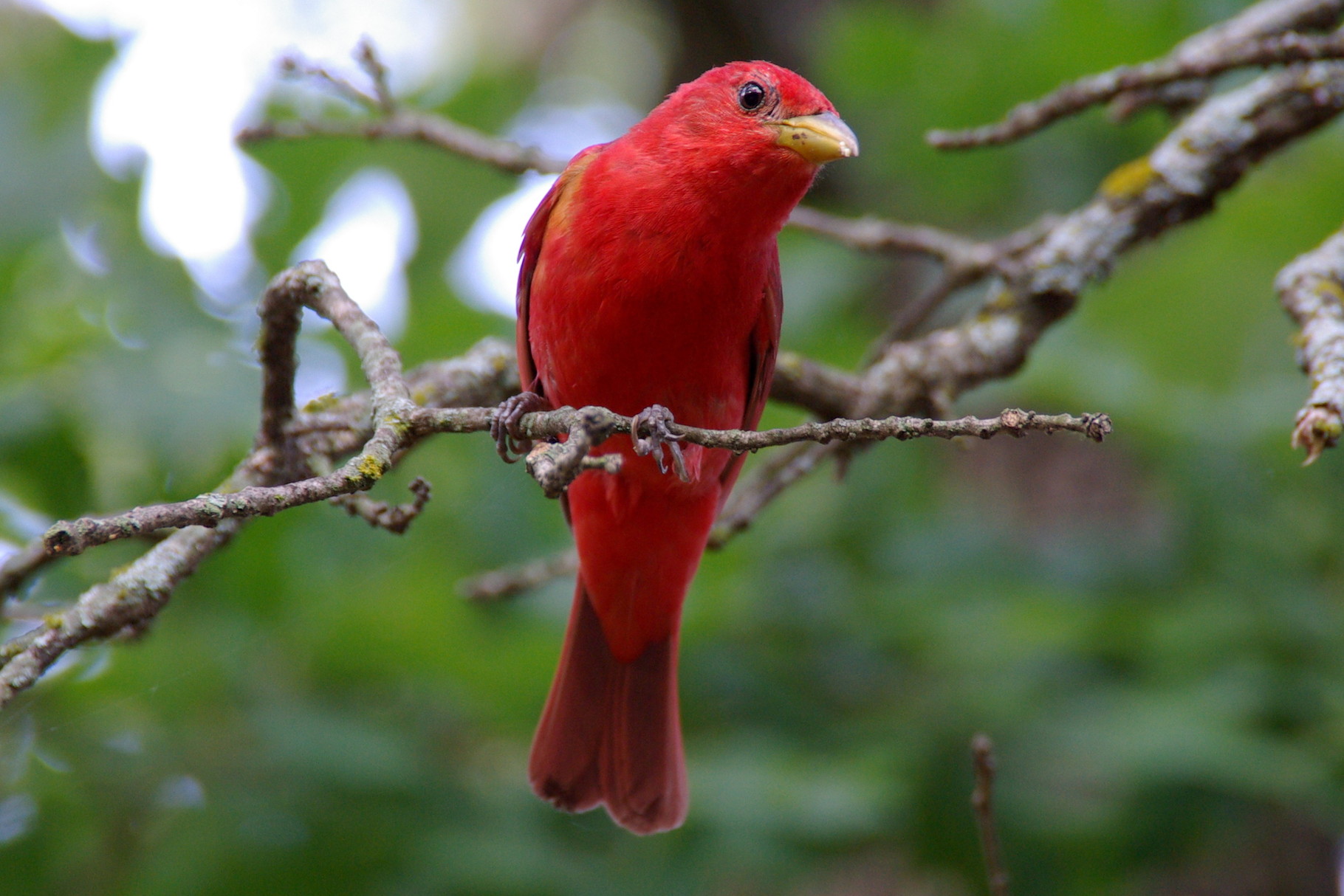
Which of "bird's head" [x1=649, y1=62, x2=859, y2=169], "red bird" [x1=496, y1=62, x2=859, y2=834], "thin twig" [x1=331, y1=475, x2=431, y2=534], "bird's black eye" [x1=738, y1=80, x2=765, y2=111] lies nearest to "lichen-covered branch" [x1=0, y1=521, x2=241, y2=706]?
"thin twig" [x1=331, y1=475, x2=431, y2=534]

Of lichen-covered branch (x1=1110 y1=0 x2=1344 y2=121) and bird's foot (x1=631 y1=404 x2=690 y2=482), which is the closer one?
bird's foot (x1=631 y1=404 x2=690 y2=482)

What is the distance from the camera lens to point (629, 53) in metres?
11.2

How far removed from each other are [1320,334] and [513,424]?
1.32 m

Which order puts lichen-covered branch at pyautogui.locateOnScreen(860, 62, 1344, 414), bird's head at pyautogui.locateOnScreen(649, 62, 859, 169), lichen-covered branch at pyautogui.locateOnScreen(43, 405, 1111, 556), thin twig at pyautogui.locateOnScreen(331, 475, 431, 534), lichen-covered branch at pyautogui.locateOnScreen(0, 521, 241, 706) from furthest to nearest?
lichen-covered branch at pyautogui.locateOnScreen(860, 62, 1344, 414), bird's head at pyautogui.locateOnScreen(649, 62, 859, 169), thin twig at pyautogui.locateOnScreen(331, 475, 431, 534), lichen-covered branch at pyautogui.locateOnScreen(0, 521, 241, 706), lichen-covered branch at pyautogui.locateOnScreen(43, 405, 1111, 556)

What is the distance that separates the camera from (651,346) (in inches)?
99.3

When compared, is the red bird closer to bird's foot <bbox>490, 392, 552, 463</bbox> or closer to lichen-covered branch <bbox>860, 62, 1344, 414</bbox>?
bird's foot <bbox>490, 392, 552, 463</bbox>

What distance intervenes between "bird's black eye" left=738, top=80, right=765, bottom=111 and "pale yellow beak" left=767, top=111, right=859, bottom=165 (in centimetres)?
10

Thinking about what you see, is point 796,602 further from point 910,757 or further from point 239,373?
point 239,373

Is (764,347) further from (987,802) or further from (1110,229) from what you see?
(987,802)

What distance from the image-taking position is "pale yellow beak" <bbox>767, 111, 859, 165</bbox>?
258 centimetres

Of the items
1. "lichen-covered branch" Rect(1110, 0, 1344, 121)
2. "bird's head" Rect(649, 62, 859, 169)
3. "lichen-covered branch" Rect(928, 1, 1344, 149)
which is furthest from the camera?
"lichen-covered branch" Rect(1110, 0, 1344, 121)

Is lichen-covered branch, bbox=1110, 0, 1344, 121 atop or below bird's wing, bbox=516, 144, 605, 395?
atop

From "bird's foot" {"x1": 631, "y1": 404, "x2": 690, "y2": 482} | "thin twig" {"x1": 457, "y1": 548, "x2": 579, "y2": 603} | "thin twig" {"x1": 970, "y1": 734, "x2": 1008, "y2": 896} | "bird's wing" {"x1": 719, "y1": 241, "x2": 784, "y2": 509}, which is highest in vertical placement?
"bird's wing" {"x1": 719, "y1": 241, "x2": 784, "y2": 509}

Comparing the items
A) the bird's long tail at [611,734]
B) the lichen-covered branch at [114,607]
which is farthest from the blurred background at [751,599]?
the lichen-covered branch at [114,607]
